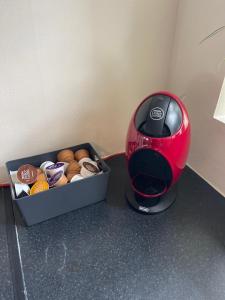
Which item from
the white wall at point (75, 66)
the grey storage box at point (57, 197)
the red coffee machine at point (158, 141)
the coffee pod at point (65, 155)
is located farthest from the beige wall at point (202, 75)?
the coffee pod at point (65, 155)

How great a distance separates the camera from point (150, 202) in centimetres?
84

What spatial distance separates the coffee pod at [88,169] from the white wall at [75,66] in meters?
0.18

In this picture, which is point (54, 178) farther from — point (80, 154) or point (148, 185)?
point (148, 185)

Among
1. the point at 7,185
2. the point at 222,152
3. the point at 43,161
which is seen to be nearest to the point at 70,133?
the point at 43,161

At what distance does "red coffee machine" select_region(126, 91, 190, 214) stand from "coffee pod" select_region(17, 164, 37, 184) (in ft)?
1.09

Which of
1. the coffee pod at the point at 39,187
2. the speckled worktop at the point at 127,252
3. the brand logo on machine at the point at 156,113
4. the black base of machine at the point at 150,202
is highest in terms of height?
the brand logo on machine at the point at 156,113

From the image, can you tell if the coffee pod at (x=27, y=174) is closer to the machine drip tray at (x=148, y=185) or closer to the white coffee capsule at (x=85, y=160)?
the white coffee capsule at (x=85, y=160)

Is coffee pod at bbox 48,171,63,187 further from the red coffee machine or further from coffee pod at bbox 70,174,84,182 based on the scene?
the red coffee machine

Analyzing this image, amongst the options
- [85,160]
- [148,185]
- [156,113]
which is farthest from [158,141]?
[85,160]

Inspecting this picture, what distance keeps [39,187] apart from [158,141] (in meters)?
0.41

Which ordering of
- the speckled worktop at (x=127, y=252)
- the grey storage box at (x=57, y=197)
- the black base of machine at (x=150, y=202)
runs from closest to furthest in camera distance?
→ the speckled worktop at (x=127, y=252), the grey storage box at (x=57, y=197), the black base of machine at (x=150, y=202)

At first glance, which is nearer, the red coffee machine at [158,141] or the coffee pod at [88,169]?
the red coffee machine at [158,141]

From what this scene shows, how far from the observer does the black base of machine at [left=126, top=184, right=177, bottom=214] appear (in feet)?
2.70

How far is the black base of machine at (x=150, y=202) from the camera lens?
82 centimetres
